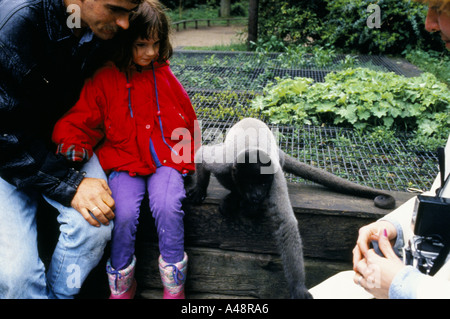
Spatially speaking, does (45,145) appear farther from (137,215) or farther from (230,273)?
(230,273)

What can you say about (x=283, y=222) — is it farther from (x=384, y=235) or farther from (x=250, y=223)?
(x=384, y=235)

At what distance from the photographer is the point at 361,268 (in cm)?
120

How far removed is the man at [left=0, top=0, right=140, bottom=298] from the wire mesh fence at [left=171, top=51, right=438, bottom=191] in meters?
1.40

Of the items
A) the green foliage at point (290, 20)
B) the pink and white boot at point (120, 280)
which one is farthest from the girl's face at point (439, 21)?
the green foliage at point (290, 20)

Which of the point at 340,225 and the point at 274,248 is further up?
the point at 340,225

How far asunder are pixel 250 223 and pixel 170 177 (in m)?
0.51

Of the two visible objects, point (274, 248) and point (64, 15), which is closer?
point (64, 15)

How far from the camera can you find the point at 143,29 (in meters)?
1.67

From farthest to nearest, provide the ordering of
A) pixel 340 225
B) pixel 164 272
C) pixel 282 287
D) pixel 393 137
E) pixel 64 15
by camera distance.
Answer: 1. pixel 393 137
2. pixel 282 287
3. pixel 340 225
4. pixel 164 272
5. pixel 64 15

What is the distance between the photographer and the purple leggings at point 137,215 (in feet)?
5.43

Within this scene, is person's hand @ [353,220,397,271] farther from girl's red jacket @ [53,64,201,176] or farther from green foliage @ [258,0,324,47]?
A: green foliage @ [258,0,324,47]

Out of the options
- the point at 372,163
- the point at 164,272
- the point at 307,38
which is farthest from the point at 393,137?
A: the point at 307,38

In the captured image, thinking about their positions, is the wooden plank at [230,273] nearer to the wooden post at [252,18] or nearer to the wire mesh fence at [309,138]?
the wire mesh fence at [309,138]

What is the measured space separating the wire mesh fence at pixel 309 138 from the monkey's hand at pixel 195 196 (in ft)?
2.68
